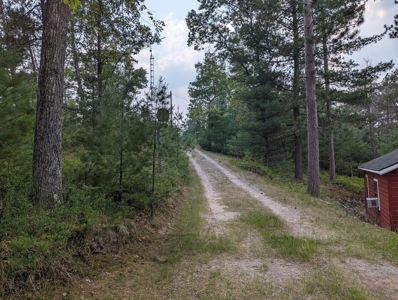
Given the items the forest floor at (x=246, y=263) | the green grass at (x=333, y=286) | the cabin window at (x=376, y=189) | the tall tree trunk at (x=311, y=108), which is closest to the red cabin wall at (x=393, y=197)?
the cabin window at (x=376, y=189)

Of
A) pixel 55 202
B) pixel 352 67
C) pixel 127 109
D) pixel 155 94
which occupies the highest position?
pixel 352 67

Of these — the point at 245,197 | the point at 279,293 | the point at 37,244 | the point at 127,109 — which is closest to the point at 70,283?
the point at 37,244

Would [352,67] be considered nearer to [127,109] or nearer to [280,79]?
[280,79]

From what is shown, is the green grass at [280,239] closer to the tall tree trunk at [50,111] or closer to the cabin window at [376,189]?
the tall tree trunk at [50,111]

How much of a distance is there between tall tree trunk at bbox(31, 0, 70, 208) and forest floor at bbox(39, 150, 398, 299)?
1393mm

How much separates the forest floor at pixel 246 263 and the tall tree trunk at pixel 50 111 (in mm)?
1393

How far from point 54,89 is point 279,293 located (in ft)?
14.2

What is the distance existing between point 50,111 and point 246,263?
384cm

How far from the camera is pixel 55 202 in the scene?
12.9 ft

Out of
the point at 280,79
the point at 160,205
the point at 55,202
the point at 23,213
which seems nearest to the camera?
the point at 23,213

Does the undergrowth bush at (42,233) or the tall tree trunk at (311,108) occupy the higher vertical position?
the tall tree trunk at (311,108)

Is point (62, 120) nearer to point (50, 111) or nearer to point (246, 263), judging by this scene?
point (50, 111)

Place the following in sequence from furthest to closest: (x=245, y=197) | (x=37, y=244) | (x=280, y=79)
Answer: (x=280, y=79) → (x=245, y=197) → (x=37, y=244)

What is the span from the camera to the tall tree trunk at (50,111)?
3.94m
